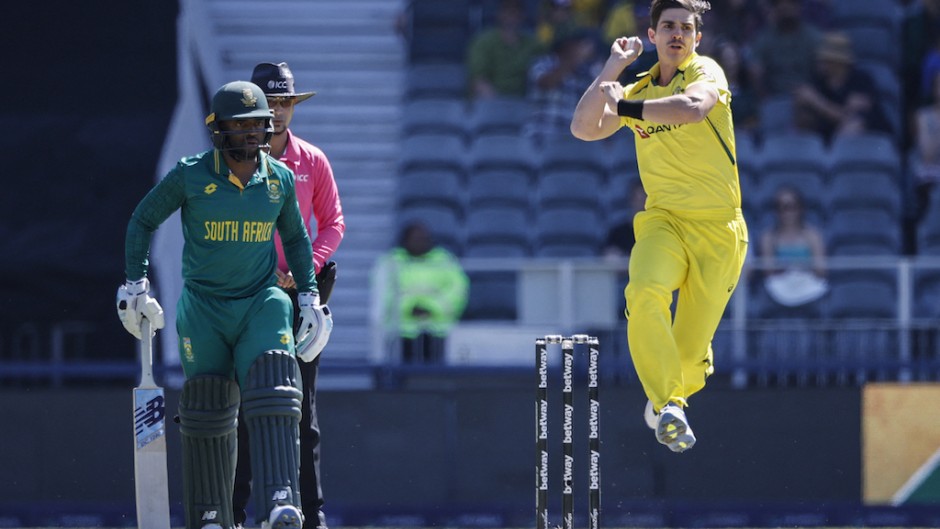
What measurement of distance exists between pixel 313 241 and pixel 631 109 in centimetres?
146

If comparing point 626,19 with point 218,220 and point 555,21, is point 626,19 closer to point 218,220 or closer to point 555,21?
point 555,21

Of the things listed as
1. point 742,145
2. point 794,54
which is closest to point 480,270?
point 742,145

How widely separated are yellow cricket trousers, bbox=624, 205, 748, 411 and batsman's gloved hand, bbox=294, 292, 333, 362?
128 cm

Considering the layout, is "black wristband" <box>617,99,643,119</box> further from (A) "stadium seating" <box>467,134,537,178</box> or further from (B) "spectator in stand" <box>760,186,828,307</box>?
(A) "stadium seating" <box>467,134,537,178</box>

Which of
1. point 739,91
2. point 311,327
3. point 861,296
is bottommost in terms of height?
point 861,296

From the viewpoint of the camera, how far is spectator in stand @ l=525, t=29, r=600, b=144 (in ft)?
41.5

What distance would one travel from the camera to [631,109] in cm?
638

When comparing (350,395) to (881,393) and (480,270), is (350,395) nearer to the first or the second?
(480,270)

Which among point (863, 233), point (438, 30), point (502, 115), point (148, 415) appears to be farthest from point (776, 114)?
point (148, 415)

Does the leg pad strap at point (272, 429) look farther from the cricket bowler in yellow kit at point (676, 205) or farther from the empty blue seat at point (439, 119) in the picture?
the empty blue seat at point (439, 119)

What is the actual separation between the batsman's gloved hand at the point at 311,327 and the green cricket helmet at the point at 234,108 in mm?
636

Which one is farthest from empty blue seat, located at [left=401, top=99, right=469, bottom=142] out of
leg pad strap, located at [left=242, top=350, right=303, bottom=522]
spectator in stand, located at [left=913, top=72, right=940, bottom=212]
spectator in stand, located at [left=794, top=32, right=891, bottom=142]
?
leg pad strap, located at [left=242, top=350, right=303, bottom=522]

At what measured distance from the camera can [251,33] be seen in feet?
46.2

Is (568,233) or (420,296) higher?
Answer: (568,233)
